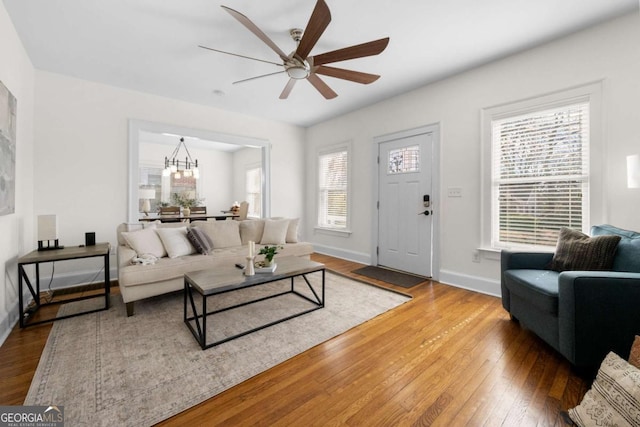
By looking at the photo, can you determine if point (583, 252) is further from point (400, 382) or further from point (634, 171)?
point (400, 382)

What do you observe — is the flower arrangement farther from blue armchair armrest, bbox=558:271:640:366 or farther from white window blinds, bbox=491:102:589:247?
blue armchair armrest, bbox=558:271:640:366

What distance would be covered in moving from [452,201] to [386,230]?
118 centimetres

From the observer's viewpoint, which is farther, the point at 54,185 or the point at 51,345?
the point at 54,185

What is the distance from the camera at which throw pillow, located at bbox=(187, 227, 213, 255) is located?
3.29m

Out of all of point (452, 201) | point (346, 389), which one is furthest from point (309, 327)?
point (452, 201)

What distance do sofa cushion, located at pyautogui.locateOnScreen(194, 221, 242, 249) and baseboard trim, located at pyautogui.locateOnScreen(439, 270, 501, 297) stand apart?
290 centimetres

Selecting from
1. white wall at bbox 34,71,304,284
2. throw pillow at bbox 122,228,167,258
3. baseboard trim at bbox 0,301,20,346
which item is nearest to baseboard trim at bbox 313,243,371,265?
throw pillow at bbox 122,228,167,258

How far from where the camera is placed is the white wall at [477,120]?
245 centimetres

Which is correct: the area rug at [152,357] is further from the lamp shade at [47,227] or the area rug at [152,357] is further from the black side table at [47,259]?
the lamp shade at [47,227]

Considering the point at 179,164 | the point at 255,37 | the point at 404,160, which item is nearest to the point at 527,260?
the point at 404,160

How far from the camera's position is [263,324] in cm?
247

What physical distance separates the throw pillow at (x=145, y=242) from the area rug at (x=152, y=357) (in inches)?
21.6

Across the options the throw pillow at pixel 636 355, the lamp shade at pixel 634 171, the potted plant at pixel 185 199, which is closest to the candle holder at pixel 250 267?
the throw pillow at pixel 636 355

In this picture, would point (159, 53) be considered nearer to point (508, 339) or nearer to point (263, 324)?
point (263, 324)
